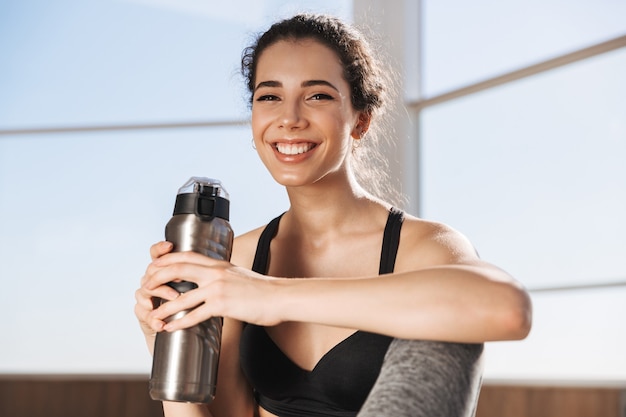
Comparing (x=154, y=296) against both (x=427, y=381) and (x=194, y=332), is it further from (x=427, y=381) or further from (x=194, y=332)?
(x=427, y=381)

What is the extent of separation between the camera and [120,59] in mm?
3590

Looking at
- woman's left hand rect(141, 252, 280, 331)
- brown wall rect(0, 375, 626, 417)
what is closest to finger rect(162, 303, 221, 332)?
woman's left hand rect(141, 252, 280, 331)

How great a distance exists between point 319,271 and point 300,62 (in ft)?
1.43

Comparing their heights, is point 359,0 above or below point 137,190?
above

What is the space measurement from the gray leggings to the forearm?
0.07ft

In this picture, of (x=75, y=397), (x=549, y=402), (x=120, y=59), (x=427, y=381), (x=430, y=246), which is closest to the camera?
(x=427, y=381)

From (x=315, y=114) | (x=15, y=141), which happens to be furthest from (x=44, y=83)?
(x=315, y=114)

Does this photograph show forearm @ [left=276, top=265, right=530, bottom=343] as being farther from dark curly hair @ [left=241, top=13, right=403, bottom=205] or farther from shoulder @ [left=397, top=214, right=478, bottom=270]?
dark curly hair @ [left=241, top=13, right=403, bottom=205]

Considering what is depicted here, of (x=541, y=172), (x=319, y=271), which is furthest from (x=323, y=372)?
(x=541, y=172)

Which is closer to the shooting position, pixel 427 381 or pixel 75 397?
pixel 427 381

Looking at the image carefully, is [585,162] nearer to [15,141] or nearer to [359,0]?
[359,0]

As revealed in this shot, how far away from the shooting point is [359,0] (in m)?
3.62

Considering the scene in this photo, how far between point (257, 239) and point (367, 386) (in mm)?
444

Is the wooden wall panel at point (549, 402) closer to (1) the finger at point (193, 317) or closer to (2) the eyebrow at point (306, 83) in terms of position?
(2) the eyebrow at point (306, 83)
